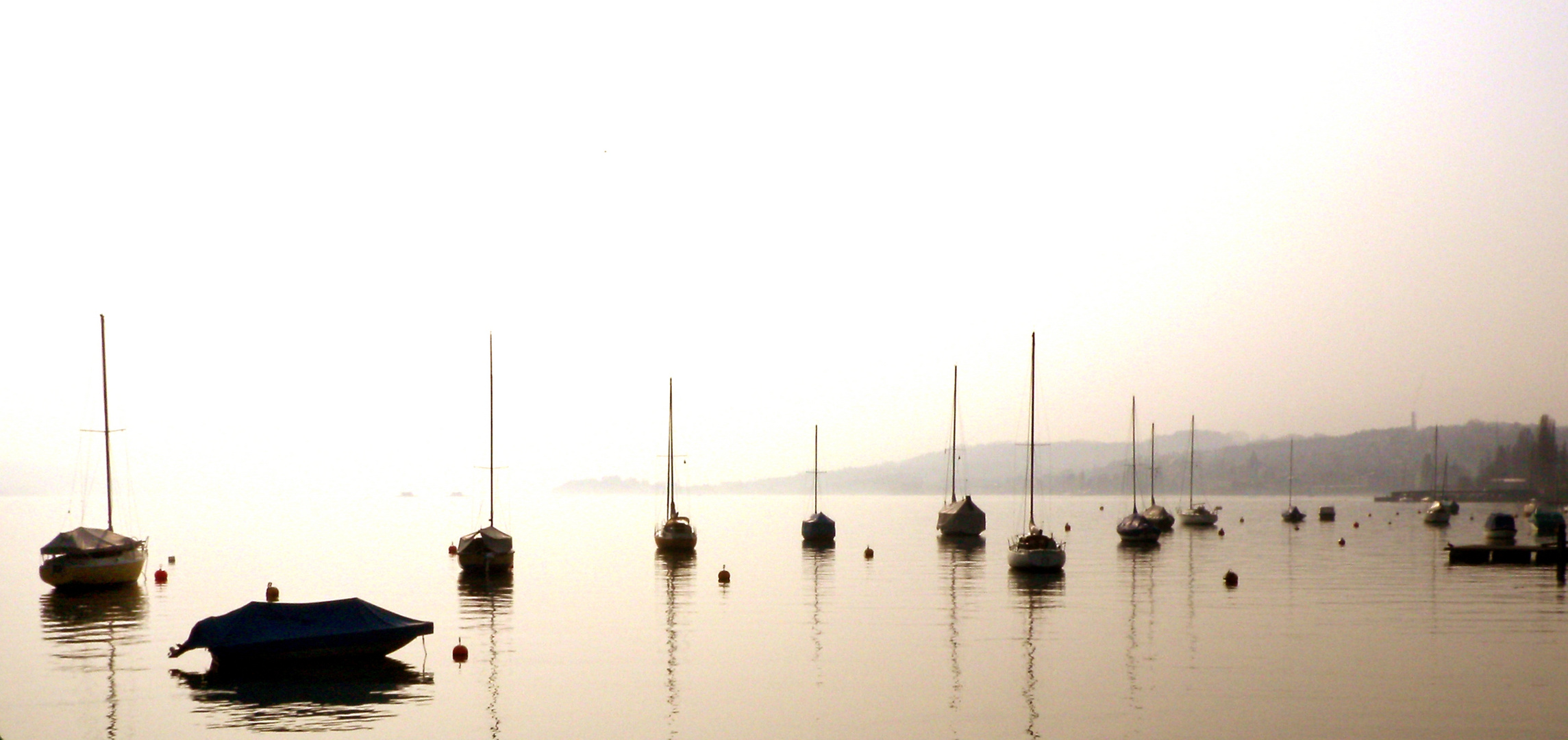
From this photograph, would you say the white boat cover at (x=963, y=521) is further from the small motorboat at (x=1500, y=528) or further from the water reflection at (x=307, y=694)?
the water reflection at (x=307, y=694)

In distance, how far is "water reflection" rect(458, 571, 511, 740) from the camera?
36688 mm

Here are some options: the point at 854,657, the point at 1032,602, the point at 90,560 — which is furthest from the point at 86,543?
the point at 1032,602

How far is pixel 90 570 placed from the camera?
69375 mm

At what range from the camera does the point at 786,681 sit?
40125 millimetres

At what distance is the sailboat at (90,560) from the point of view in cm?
6862

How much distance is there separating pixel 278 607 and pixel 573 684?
10.2 meters

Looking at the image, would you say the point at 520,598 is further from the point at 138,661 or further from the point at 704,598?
the point at 138,661

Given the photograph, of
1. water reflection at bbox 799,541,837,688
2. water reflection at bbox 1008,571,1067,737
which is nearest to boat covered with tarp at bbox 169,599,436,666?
water reflection at bbox 799,541,837,688

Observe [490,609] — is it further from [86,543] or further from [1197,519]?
[1197,519]

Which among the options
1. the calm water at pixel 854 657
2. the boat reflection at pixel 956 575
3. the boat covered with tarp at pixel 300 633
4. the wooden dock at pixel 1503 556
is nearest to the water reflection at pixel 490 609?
the calm water at pixel 854 657

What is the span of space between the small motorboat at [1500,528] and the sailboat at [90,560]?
4437 inches

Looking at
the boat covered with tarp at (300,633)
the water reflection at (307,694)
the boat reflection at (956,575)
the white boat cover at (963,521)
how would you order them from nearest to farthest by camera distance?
the water reflection at (307,694)
the boat reflection at (956,575)
the boat covered with tarp at (300,633)
the white boat cover at (963,521)

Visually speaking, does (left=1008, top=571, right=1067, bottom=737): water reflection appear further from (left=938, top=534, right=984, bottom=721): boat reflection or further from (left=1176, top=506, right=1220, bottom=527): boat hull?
(left=1176, top=506, right=1220, bottom=527): boat hull

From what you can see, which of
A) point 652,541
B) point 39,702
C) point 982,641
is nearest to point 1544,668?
point 982,641
